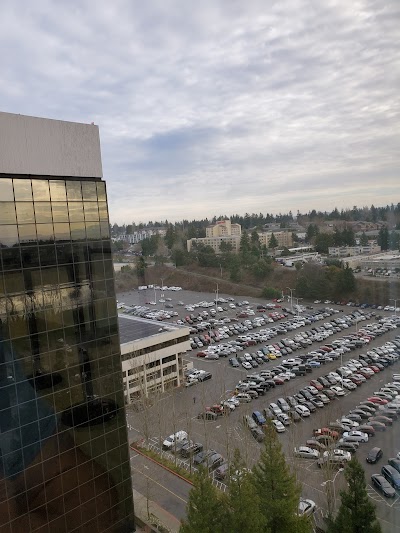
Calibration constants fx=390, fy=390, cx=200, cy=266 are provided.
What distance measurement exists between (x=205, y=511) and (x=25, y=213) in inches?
88.9

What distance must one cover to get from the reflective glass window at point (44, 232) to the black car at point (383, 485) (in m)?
3.79

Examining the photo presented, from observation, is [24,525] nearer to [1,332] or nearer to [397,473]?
[1,332]

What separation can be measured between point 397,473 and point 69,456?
3.10m

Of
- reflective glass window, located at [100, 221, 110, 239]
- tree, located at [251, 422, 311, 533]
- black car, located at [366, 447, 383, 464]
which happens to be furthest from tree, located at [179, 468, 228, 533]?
black car, located at [366, 447, 383, 464]

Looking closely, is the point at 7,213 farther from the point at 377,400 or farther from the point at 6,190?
the point at 377,400

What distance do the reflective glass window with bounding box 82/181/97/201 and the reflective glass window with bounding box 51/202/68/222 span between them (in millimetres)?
185

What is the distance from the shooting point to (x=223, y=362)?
837cm

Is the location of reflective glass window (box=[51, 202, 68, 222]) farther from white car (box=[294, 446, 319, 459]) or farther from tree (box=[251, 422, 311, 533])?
white car (box=[294, 446, 319, 459])

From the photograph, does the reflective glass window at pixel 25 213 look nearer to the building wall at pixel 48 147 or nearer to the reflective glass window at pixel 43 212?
the reflective glass window at pixel 43 212

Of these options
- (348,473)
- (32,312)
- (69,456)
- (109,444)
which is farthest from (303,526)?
(32,312)

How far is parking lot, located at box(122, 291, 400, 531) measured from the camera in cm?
393

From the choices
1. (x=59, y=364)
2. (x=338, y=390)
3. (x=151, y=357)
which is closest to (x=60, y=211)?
(x=59, y=364)

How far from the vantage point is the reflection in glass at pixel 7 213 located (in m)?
2.35

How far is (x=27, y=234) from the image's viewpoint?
2.45 metres
